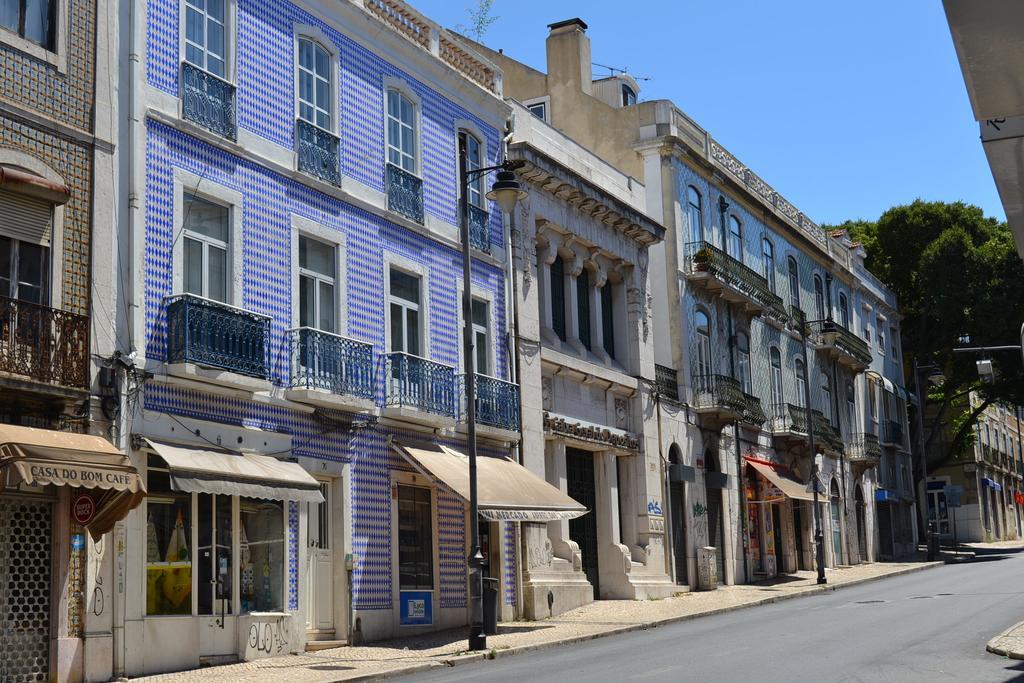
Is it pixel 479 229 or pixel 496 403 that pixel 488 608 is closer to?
pixel 496 403

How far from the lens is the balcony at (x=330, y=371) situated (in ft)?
64.7

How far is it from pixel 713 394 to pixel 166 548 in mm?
20178

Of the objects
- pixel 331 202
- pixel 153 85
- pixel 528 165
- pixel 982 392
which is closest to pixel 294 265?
pixel 331 202

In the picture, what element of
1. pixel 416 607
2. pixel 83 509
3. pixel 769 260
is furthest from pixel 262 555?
pixel 769 260

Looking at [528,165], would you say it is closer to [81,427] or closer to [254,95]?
[254,95]

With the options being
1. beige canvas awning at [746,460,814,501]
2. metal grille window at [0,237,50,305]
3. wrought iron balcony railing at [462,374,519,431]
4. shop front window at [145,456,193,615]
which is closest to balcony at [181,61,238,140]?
metal grille window at [0,237,50,305]

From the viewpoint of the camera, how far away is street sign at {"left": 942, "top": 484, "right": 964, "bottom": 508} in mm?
68438

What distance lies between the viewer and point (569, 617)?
2508 cm

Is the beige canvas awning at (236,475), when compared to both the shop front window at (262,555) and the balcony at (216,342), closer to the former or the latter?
the shop front window at (262,555)

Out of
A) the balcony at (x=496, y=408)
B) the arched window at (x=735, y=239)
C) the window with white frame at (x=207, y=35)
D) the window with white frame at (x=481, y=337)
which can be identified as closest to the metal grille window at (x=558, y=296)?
the window with white frame at (x=481, y=337)

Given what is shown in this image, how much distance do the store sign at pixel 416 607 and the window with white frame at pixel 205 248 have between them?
6221mm

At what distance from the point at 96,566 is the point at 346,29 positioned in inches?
406

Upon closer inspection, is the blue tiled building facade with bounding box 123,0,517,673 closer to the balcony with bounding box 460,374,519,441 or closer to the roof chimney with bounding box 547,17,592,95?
the balcony with bounding box 460,374,519,441

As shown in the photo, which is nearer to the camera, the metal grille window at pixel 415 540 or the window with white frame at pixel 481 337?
the metal grille window at pixel 415 540
